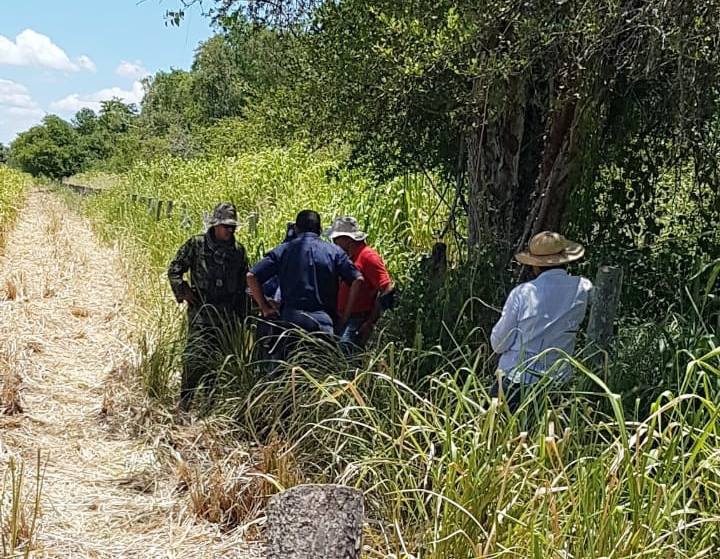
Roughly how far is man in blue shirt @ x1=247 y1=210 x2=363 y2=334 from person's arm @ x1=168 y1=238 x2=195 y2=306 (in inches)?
25.5

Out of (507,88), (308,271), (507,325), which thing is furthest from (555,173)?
(507,325)

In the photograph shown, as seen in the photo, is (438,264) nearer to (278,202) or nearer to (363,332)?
(363,332)

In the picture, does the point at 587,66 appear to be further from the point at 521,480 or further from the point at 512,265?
the point at 521,480

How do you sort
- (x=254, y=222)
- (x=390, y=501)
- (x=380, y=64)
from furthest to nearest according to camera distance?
(x=254, y=222) < (x=380, y=64) < (x=390, y=501)

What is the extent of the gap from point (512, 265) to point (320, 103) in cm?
219

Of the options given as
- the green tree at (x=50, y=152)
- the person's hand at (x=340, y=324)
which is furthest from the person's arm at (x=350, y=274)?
the green tree at (x=50, y=152)

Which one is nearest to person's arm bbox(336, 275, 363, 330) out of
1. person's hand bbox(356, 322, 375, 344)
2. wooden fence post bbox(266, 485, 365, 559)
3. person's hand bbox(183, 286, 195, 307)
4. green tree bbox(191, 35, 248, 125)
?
person's hand bbox(356, 322, 375, 344)

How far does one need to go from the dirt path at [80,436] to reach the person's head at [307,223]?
67.2 inches

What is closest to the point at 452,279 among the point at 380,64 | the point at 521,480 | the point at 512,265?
the point at 512,265

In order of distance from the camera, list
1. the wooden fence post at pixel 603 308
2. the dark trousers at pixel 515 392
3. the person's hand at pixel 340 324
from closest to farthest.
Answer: the dark trousers at pixel 515 392, the wooden fence post at pixel 603 308, the person's hand at pixel 340 324

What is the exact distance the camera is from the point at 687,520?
2.73m

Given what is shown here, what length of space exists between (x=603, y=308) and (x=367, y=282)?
181cm

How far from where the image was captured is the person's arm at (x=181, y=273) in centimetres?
543

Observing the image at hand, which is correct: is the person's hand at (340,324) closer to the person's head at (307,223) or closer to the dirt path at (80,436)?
the person's head at (307,223)
